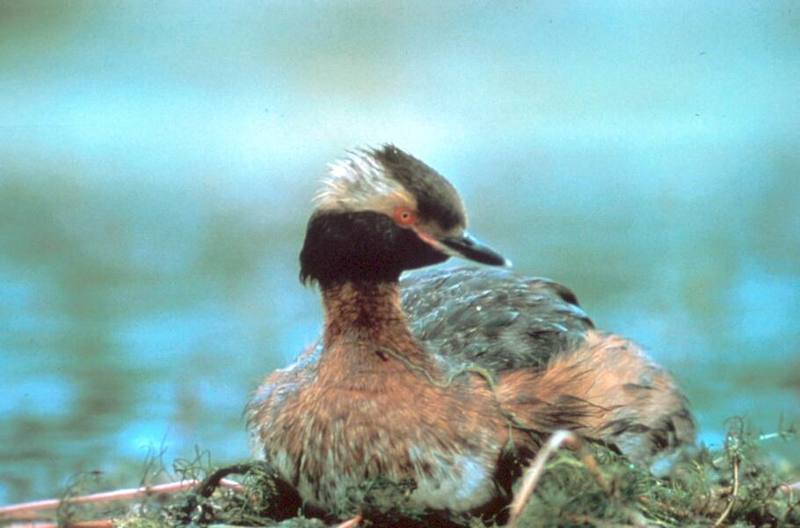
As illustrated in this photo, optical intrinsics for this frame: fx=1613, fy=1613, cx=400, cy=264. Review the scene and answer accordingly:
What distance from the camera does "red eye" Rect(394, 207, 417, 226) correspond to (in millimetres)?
6078

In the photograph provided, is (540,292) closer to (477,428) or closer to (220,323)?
(477,428)

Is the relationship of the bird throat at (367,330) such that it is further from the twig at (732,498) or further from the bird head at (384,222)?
the twig at (732,498)

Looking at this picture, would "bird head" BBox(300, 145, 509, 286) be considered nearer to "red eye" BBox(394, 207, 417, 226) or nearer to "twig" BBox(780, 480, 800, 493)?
"red eye" BBox(394, 207, 417, 226)

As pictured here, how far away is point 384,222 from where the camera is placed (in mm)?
6094

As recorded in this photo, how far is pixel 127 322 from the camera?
41.6ft

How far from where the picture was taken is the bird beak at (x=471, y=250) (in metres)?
6.05

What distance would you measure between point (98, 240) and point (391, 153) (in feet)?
30.2

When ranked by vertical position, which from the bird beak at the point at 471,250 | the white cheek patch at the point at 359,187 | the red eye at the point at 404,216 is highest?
the white cheek patch at the point at 359,187

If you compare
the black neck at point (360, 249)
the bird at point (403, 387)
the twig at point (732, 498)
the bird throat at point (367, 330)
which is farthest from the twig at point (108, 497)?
the twig at point (732, 498)

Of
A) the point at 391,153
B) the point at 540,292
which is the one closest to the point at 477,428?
the point at 391,153

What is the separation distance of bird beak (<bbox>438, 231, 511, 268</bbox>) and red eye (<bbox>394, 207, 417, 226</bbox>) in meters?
0.13

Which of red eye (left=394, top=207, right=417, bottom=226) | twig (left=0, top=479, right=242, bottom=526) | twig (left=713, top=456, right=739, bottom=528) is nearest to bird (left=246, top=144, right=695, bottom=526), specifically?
red eye (left=394, top=207, right=417, bottom=226)

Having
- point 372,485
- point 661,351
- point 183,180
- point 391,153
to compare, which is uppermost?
point 183,180

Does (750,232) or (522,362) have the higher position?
(750,232)
